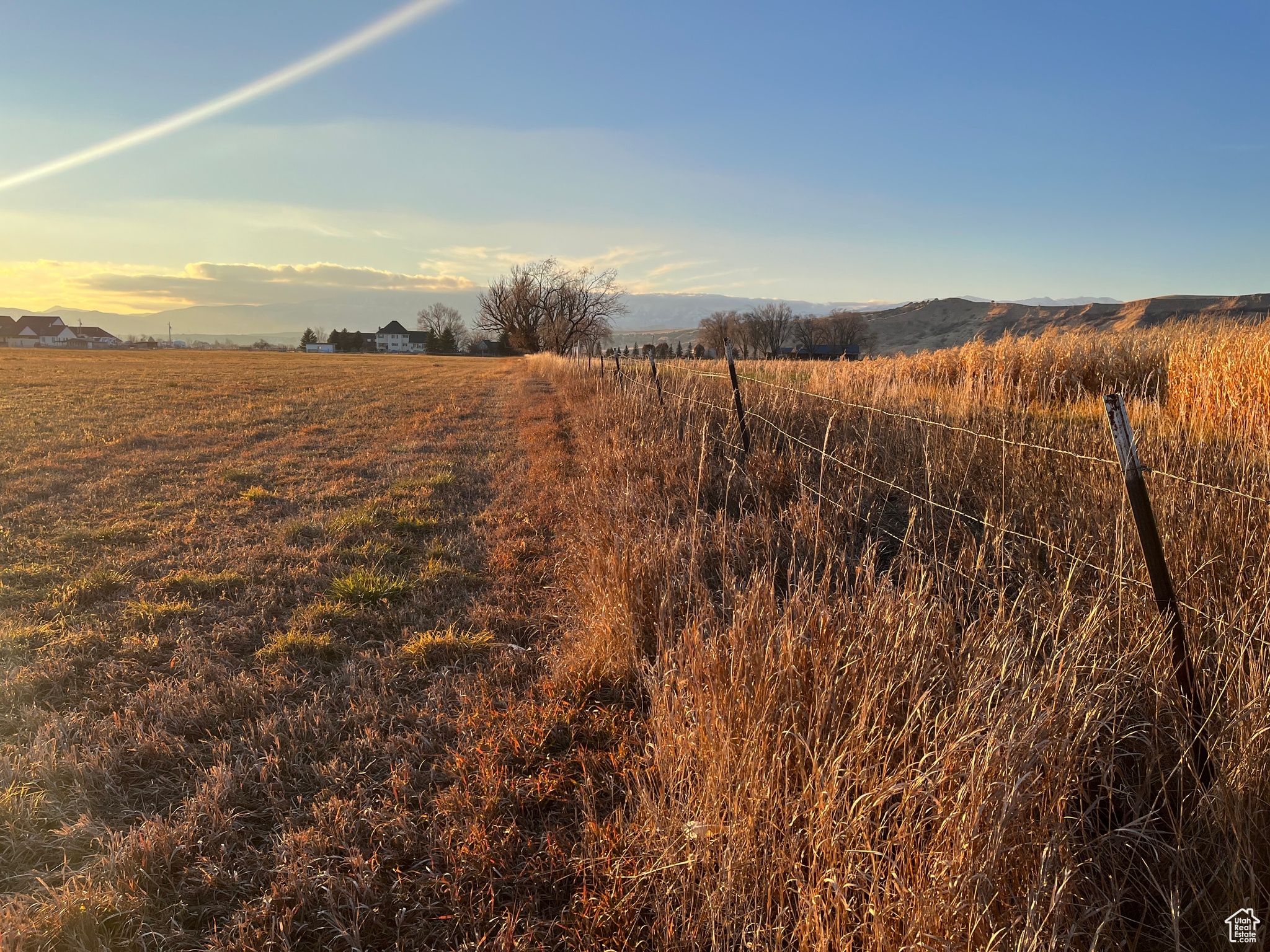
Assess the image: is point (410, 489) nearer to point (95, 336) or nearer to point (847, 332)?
point (847, 332)

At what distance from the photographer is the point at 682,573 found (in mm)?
3416

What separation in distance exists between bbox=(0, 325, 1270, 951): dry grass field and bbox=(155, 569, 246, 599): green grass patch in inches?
1.2

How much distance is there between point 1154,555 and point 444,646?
11.1ft

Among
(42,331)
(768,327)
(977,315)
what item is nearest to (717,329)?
(768,327)

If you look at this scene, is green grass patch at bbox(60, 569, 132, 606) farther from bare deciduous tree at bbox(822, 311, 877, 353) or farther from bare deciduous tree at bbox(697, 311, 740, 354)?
bare deciduous tree at bbox(822, 311, 877, 353)

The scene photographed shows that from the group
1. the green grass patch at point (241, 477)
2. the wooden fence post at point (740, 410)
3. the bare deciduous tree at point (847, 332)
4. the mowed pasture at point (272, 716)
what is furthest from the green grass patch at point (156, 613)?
the bare deciduous tree at point (847, 332)

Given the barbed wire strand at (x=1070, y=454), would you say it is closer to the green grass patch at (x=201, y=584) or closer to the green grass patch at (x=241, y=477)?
the green grass patch at (x=201, y=584)

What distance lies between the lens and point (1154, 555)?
199 cm

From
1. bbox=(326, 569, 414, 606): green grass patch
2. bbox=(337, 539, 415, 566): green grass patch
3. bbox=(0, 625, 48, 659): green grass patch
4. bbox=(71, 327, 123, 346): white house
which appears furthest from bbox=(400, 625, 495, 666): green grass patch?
bbox=(71, 327, 123, 346): white house

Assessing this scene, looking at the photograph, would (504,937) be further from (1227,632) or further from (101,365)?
(101,365)

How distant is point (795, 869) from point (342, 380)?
2876 centimetres

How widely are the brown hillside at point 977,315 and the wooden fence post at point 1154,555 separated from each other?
37.7 m

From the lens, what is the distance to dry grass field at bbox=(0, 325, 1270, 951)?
1621 millimetres

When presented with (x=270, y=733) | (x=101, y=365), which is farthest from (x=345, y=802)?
(x=101, y=365)
